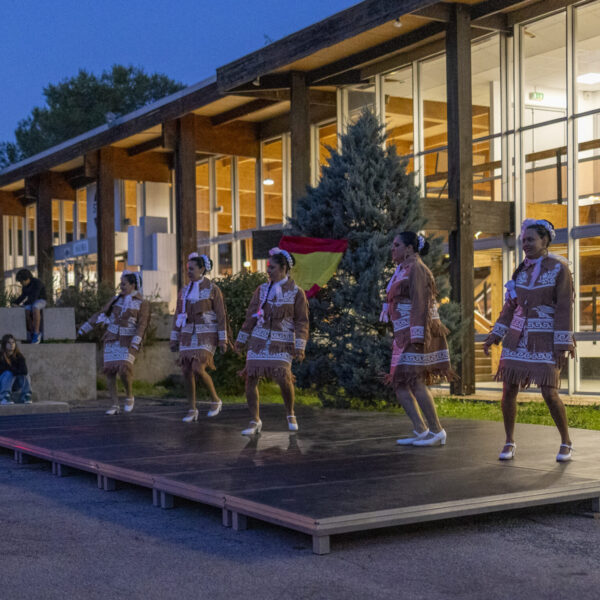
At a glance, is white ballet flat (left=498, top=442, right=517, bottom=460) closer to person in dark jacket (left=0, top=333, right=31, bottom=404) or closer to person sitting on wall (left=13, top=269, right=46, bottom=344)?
person in dark jacket (left=0, top=333, right=31, bottom=404)

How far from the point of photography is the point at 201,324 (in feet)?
34.9

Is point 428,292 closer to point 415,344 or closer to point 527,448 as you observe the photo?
point 415,344

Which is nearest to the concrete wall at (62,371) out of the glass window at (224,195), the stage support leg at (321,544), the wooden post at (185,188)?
the wooden post at (185,188)

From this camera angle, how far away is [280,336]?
9.17 metres

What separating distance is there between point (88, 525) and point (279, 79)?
46.3 ft

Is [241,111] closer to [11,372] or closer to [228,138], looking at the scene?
[228,138]

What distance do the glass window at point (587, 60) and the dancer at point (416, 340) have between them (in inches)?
327

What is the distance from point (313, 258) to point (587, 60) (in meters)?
6.48

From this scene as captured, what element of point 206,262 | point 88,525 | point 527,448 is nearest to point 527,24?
point 206,262

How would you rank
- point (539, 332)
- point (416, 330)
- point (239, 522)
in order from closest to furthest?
point (239, 522) → point (539, 332) → point (416, 330)

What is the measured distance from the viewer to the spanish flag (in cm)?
1174

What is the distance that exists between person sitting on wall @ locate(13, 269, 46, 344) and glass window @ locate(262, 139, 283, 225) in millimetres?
8201

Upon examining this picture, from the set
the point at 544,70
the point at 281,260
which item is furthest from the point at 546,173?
the point at 281,260

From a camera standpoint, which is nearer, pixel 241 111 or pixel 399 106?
pixel 399 106
